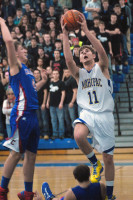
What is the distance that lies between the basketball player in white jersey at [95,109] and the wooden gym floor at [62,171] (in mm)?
725

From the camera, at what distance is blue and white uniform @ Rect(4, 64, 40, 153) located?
5.50 meters

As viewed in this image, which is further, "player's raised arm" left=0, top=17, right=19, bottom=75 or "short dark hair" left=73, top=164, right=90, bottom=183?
"player's raised arm" left=0, top=17, right=19, bottom=75

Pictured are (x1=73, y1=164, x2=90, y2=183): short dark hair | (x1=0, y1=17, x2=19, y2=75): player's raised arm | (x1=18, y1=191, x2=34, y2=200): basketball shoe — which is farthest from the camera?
(x1=18, y1=191, x2=34, y2=200): basketball shoe

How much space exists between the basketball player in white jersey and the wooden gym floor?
0.72 m

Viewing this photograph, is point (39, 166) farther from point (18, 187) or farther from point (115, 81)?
point (115, 81)

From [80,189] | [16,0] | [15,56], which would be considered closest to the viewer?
[80,189]

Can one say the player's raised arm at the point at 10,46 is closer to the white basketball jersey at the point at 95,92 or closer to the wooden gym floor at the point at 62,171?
the white basketball jersey at the point at 95,92

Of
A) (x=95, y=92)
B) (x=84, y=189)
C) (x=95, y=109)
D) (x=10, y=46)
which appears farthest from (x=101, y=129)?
(x=10, y=46)

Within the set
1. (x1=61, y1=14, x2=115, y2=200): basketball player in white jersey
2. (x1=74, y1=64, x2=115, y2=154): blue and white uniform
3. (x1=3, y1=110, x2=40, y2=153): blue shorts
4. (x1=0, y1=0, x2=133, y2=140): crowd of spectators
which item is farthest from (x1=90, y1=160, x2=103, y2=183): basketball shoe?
(x1=0, y1=0, x2=133, y2=140): crowd of spectators

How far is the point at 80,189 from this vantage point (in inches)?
186

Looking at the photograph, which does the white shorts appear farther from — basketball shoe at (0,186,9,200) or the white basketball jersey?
basketball shoe at (0,186,9,200)

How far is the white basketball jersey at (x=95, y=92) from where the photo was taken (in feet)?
19.8

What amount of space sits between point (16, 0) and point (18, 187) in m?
11.3

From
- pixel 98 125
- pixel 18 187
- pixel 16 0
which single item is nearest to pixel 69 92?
pixel 18 187
